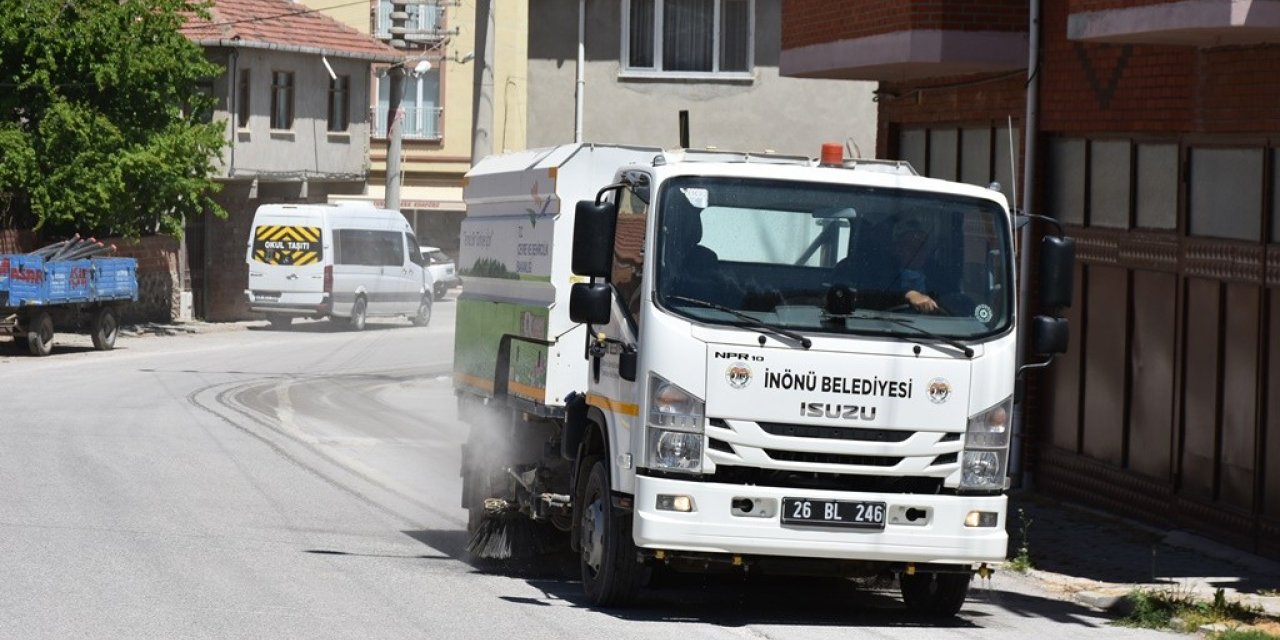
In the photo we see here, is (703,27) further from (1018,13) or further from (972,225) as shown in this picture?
(972,225)

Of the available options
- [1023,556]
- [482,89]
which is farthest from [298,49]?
[1023,556]

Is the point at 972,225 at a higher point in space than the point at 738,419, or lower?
higher

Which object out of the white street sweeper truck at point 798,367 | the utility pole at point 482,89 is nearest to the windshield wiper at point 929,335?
the white street sweeper truck at point 798,367

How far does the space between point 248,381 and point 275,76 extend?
70.3 ft

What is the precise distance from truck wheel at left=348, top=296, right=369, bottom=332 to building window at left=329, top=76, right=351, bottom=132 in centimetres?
909

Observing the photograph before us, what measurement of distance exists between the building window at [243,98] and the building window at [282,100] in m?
1.11

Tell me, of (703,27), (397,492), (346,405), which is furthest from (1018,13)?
(703,27)

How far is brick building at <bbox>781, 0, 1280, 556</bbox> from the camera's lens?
13.8m

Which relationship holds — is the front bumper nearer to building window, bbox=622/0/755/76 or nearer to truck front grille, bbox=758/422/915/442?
truck front grille, bbox=758/422/915/442

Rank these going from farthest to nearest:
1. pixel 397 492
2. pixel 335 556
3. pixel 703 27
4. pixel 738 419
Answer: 1. pixel 703 27
2. pixel 397 492
3. pixel 335 556
4. pixel 738 419

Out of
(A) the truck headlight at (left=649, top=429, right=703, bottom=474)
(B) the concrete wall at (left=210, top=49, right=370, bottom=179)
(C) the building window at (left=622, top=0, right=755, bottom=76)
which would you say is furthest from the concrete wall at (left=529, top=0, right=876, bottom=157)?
(A) the truck headlight at (left=649, top=429, right=703, bottom=474)

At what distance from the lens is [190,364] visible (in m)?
33.2

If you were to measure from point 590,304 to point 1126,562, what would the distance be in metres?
4.88

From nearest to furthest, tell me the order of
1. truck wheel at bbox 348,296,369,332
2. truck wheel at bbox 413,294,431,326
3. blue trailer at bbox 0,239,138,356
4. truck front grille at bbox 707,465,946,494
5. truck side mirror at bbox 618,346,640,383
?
truck front grille at bbox 707,465,946,494 → truck side mirror at bbox 618,346,640,383 → blue trailer at bbox 0,239,138,356 → truck wheel at bbox 348,296,369,332 → truck wheel at bbox 413,294,431,326
